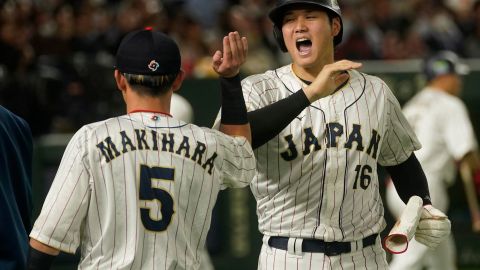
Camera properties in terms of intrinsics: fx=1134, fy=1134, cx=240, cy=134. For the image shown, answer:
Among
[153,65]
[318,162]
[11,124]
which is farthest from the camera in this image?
[318,162]

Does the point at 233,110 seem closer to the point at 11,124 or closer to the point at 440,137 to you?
the point at 11,124

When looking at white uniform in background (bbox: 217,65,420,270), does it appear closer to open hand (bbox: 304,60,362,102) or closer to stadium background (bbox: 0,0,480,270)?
open hand (bbox: 304,60,362,102)

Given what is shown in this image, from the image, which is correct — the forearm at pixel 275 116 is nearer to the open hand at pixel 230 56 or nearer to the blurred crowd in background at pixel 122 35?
the open hand at pixel 230 56

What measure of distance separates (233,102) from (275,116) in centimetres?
32

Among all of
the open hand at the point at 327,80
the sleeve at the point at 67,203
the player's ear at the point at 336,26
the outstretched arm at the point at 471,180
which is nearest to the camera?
the sleeve at the point at 67,203

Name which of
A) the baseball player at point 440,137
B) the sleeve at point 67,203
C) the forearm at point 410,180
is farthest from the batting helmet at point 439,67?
the sleeve at point 67,203

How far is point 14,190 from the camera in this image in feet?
15.2

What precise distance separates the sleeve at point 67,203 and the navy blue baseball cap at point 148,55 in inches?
13.5

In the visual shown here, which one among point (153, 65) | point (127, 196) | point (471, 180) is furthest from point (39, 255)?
point (471, 180)

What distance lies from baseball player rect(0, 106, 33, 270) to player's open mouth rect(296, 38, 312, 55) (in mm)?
1320

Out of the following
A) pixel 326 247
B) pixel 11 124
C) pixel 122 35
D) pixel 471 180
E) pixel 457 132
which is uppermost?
pixel 122 35

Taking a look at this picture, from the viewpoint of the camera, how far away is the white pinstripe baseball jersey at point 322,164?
5.16 m

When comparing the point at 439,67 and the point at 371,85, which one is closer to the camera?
the point at 371,85

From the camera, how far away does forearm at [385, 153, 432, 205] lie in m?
5.48
